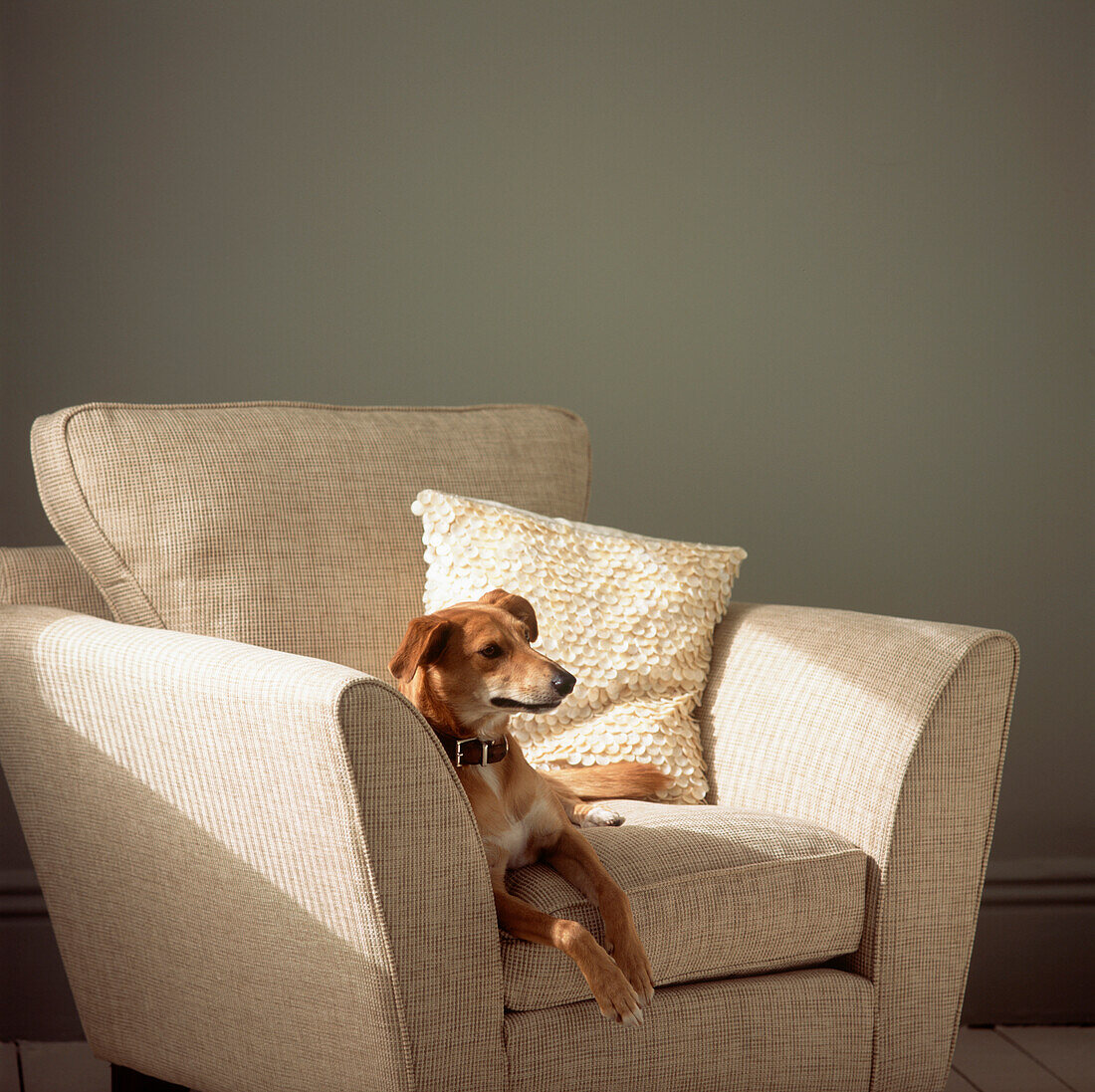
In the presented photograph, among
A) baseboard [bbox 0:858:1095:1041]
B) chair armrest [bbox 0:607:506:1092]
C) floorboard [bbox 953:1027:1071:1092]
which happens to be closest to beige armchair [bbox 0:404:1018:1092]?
chair armrest [bbox 0:607:506:1092]

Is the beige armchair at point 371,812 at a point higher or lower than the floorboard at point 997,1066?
higher

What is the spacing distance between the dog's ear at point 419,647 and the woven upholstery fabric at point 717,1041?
36cm

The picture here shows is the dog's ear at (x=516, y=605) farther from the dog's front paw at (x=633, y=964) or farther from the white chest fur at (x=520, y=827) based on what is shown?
the dog's front paw at (x=633, y=964)

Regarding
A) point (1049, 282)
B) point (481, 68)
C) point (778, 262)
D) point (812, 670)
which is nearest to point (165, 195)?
point (481, 68)

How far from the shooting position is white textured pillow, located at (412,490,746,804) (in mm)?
1685

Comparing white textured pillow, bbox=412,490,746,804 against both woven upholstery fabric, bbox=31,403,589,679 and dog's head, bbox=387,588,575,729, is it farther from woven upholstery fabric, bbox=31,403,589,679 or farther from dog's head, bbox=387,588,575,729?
dog's head, bbox=387,588,575,729

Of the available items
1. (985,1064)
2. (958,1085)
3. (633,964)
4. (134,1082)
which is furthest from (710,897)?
(985,1064)

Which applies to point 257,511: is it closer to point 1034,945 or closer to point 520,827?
point 520,827

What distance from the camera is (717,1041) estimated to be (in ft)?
4.50

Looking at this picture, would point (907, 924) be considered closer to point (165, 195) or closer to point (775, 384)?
point (775, 384)

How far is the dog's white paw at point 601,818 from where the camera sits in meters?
1.50

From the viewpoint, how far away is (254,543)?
1.75 metres

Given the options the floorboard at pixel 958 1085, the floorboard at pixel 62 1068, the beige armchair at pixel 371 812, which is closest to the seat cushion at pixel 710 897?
the beige armchair at pixel 371 812

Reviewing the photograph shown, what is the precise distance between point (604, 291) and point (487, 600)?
1.19 meters
